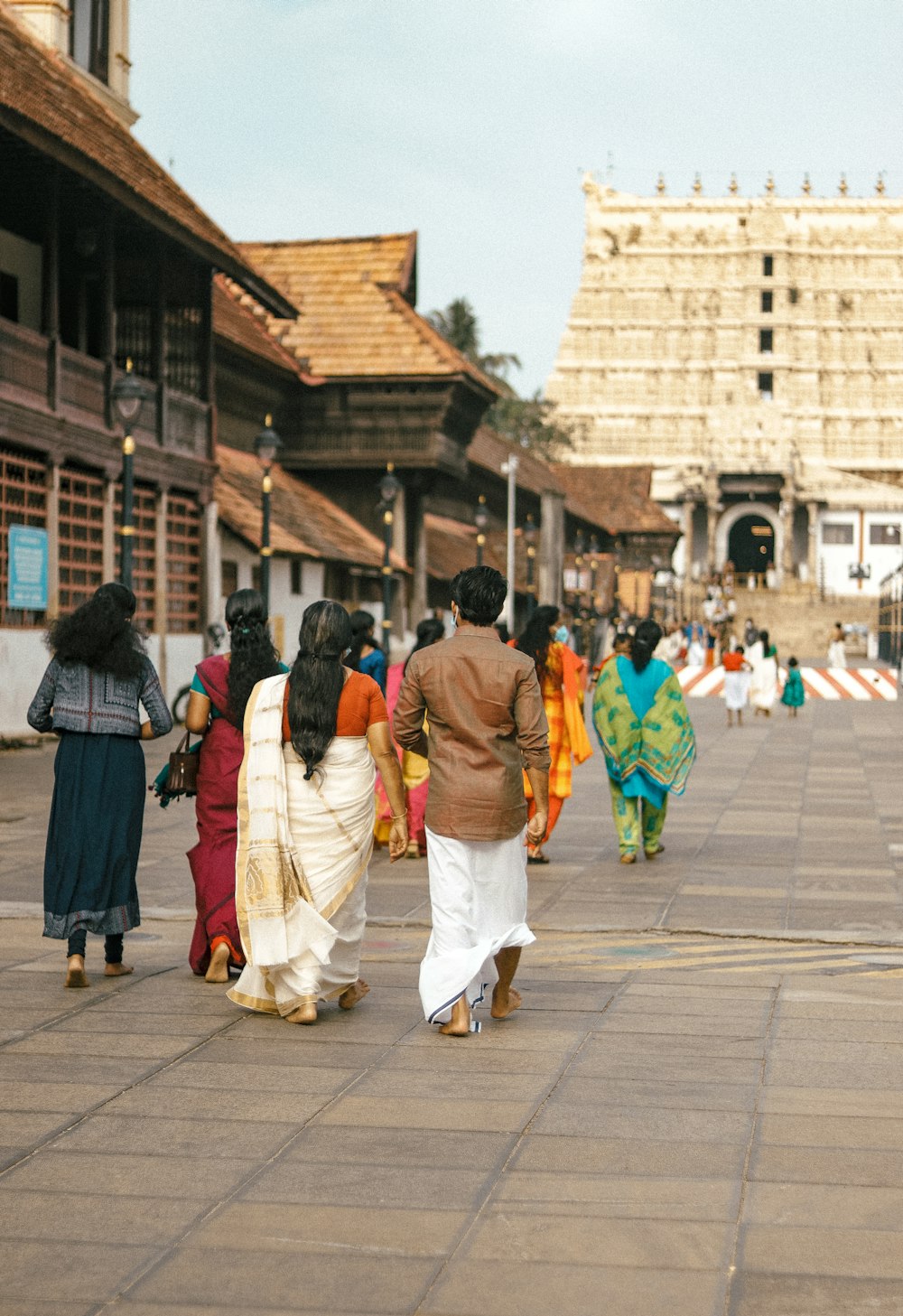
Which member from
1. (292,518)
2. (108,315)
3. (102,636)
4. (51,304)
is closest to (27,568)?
(51,304)

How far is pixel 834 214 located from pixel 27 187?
8941 centimetres

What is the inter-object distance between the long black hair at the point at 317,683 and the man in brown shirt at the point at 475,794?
0.93ft

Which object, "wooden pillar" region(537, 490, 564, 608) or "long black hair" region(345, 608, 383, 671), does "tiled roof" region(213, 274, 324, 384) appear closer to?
"wooden pillar" region(537, 490, 564, 608)

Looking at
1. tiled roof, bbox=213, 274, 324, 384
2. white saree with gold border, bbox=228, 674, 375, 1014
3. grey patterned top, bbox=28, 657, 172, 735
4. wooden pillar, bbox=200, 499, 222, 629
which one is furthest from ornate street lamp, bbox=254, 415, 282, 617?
white saree with gold border, bbox=228, 674, 375, 1014

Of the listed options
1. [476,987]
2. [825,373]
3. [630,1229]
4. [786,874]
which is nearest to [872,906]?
[786,874]

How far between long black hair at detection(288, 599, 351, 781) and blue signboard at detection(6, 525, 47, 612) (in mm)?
14760

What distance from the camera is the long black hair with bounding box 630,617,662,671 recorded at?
12773 millimetres

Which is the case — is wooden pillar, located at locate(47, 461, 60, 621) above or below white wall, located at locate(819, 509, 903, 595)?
below

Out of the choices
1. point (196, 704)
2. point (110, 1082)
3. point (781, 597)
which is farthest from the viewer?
point (781, 597)

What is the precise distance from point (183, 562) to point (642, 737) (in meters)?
17.0

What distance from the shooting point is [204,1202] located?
4.78 m

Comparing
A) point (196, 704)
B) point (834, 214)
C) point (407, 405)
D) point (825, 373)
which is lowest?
point (196, 704)

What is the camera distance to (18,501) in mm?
22250

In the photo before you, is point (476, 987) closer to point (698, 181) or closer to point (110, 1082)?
point (110, 1082)
